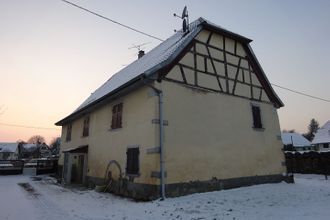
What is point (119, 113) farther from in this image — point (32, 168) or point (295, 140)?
point (295, 140)

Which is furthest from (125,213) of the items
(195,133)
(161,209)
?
(195,133)

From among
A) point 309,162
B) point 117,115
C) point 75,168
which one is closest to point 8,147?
point 75,168

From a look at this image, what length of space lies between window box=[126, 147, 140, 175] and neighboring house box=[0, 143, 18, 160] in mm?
72629

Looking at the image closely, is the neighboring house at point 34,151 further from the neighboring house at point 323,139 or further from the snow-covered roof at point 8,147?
the neighboring house at point 323,139

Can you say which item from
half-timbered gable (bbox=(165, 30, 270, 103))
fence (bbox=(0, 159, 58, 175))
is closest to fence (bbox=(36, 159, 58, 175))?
fence (bbox=(0, 159, 58, 175))

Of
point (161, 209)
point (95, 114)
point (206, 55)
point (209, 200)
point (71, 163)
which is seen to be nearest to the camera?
point (161, 209)

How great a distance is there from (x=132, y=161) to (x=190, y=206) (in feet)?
12.3

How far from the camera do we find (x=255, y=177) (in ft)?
45.3

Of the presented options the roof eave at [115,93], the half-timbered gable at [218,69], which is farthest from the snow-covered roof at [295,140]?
the roof eave at [115,93]

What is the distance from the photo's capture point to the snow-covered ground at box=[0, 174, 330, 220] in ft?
26.0

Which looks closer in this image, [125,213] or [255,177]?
[125,213]

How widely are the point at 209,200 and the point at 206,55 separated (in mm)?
6857

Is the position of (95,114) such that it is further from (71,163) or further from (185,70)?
(185,70)

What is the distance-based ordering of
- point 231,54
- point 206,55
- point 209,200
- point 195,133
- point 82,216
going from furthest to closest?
point 231,54 < point 206,55 < point 195,133 < point 209,200 < point 82,216
